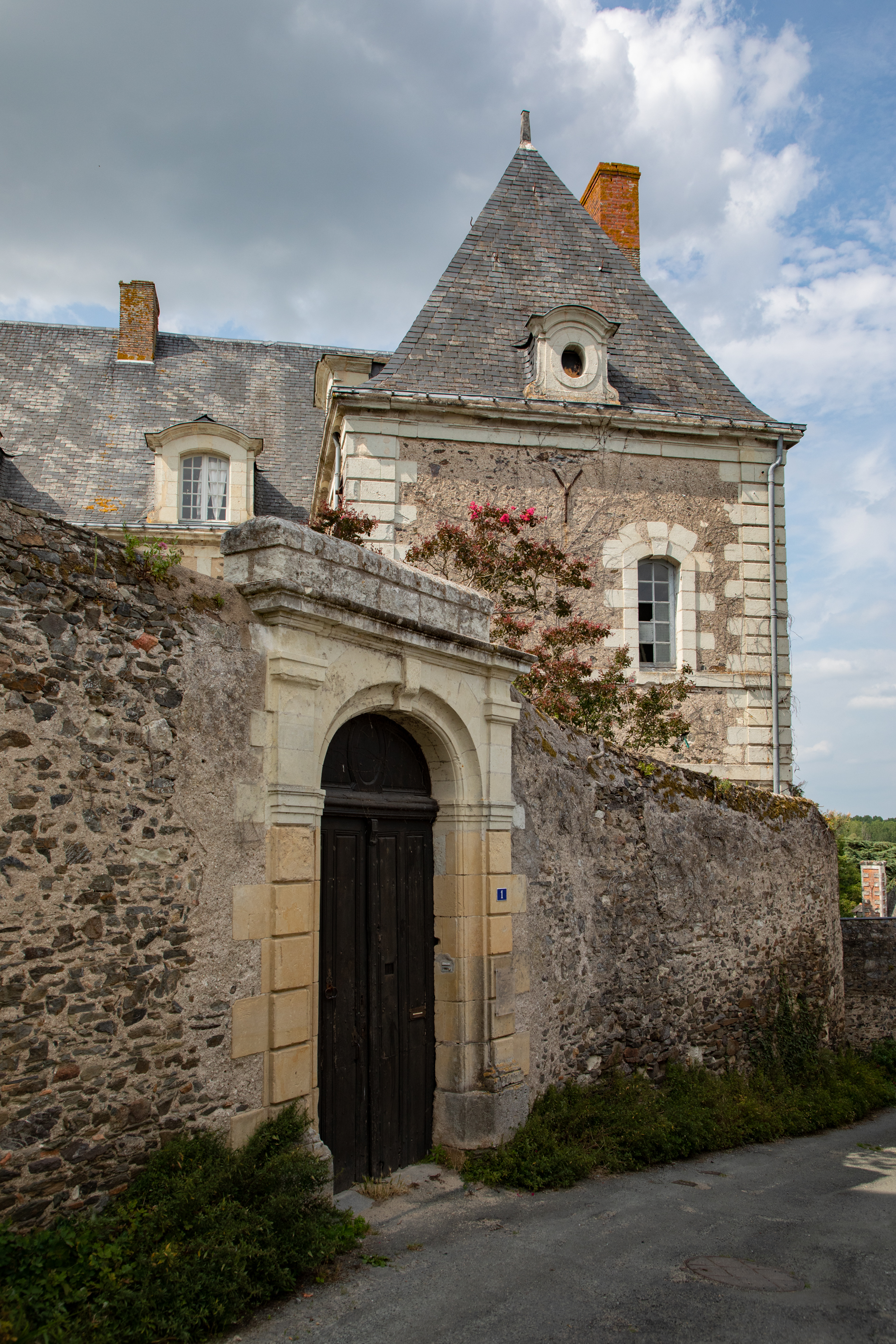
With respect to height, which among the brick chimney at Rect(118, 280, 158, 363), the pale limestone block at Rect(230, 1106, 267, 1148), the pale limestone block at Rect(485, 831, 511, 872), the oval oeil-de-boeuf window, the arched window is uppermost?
the brick chimney at Rect(118, 280, 158, 363)

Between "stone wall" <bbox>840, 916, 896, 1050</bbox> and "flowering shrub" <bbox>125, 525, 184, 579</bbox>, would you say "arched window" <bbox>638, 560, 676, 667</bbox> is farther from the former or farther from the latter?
"flowering shrub" <bbox>125, 525, 184, 579</bbox>

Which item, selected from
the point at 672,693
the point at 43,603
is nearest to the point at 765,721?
the point at 672,693

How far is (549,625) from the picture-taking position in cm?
1064

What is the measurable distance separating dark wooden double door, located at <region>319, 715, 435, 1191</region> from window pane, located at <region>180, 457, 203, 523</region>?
9114 millimetres

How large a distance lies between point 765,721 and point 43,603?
30.3 feet

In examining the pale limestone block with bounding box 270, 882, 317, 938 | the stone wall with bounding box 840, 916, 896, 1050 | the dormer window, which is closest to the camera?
the pale limestone block with bounding box 270, 882, 317, 938

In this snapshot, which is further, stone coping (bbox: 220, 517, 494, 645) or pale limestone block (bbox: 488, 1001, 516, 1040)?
pale limestone block (bbox: 488, 1001, 516, 1040)

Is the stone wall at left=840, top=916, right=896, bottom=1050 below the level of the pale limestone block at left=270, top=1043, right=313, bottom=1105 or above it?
below

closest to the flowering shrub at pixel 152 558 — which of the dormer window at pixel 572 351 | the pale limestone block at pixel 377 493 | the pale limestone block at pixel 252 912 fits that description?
the pale limestone block at pixel 252 912

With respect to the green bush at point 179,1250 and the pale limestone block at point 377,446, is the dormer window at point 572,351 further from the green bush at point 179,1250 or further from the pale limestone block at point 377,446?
the green bush at point 179,1250

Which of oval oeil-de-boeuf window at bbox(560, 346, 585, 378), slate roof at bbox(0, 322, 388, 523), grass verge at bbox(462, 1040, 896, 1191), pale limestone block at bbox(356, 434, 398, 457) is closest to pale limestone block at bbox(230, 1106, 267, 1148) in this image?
grass verge at bbox(462, 1040, 896, 1191)

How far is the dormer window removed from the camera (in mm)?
11133

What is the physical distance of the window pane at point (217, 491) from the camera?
13.9 meters

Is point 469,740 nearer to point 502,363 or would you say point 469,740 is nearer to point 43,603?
point 43,603
